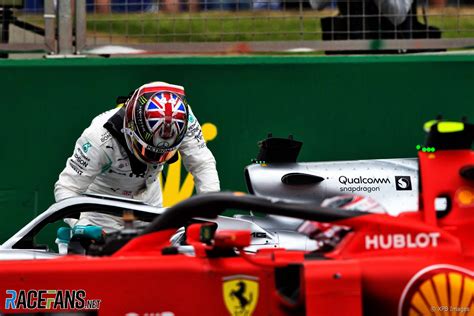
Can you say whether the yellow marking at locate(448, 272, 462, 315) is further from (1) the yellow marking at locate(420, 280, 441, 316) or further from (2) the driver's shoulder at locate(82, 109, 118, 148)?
(2) the driver's shoulder at locate(82, 109, 118, 148)

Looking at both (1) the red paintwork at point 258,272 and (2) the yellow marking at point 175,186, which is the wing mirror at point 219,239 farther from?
(2) the yellow marking at point 175,186

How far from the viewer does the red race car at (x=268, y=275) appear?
494cm

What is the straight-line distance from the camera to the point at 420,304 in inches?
195

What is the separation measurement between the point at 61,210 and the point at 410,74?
13.4 feet

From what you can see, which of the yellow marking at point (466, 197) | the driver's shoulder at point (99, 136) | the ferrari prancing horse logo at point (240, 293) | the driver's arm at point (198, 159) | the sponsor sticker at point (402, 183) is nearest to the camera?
the ferrari prancing horse logo at point (240, 293)

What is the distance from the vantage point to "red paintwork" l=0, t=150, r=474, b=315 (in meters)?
4.97

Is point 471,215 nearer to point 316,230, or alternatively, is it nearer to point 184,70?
point 316,230

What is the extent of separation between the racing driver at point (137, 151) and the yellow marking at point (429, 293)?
2791 millimetres

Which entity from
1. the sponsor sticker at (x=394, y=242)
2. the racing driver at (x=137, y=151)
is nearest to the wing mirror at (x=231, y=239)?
the sponsor sticker at (x=394, y=242)

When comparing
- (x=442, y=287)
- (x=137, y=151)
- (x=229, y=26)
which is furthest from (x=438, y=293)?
(x=229, y=26)

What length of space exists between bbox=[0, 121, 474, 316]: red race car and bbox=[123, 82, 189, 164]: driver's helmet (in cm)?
217

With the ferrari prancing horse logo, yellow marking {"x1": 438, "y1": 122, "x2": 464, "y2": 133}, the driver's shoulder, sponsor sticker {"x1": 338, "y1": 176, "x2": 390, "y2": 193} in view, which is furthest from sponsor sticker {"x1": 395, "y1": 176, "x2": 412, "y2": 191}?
the ferrari prancing horse logo

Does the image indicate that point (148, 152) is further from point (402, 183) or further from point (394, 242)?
point (394, 242)

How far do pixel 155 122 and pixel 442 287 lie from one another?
2926mm
